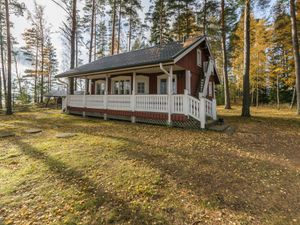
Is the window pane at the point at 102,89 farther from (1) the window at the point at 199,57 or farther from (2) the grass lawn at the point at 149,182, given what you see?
(2) the grass lawn at the point at 149,182

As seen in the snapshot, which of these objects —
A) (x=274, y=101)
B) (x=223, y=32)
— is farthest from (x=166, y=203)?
(x=274, y=101)

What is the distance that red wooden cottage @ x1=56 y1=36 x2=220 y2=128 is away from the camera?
8.33m

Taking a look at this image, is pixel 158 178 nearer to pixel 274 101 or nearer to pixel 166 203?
pixel 166 203

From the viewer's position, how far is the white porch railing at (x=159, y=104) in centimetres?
820

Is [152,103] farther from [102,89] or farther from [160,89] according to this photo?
[102,89]

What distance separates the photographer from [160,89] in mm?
11633

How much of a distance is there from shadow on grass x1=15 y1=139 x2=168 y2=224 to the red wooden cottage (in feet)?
18.0

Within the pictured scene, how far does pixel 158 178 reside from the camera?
3.56 m

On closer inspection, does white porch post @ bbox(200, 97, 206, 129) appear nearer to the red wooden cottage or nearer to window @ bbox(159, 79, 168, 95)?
the red wooden cottage

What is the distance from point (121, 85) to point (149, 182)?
10.7 meters

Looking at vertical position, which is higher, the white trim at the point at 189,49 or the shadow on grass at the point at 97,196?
the white trim at the point at 189,49

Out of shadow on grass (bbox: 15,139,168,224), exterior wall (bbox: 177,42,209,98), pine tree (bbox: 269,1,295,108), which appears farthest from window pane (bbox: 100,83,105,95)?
pine tree (bbox: 269,1,295,108)

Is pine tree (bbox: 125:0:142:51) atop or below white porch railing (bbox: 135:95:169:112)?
atop

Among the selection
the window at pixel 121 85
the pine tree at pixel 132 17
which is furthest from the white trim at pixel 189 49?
the pine tree at pixel 132 17
